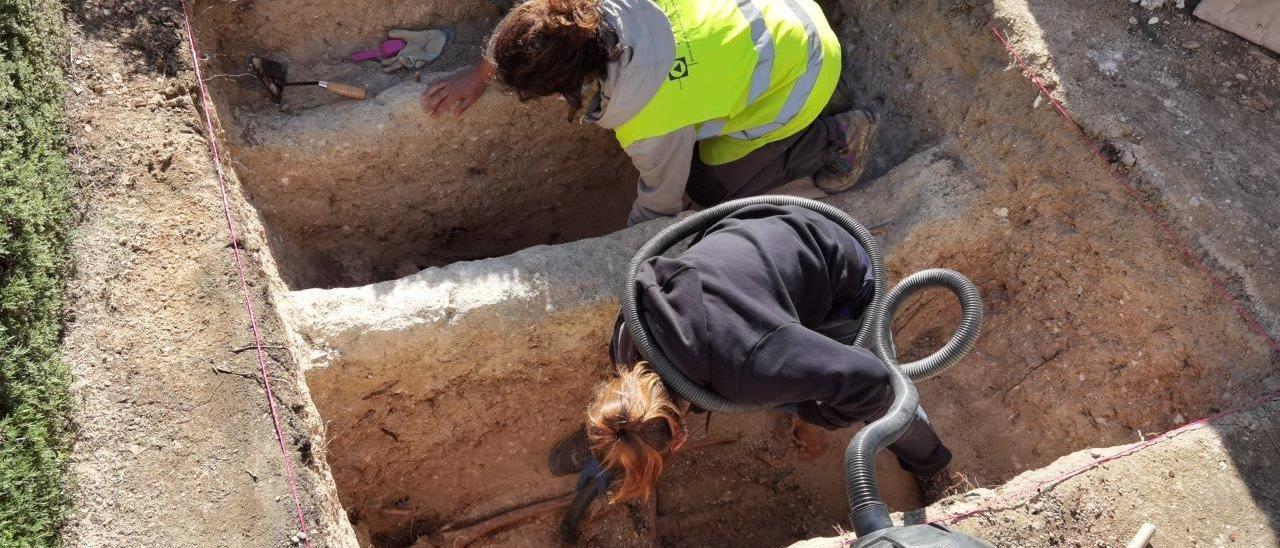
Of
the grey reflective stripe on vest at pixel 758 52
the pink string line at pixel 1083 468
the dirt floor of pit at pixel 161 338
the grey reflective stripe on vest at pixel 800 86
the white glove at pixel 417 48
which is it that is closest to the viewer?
the dirt floor of pit at pixel 161 338

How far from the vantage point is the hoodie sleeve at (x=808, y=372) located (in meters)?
2.11

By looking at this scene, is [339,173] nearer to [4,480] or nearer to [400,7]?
[400,7]

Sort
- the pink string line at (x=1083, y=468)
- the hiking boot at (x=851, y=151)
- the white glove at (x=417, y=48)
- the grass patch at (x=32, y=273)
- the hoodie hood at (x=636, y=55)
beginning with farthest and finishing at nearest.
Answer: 1. the white glove at (x=417, y=48)
2. the hiking boot at (x=851, y=151)
3. the hoodie hood at (x=636, y=55)
4. the pink string line at (x=1083, y=468)
5. the grass patch at (x=32, y=273)

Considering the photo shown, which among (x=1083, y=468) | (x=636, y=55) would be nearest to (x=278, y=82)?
(x=636, y=55)

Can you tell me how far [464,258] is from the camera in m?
4.11

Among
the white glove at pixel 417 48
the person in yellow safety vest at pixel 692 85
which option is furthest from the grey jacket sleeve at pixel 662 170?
the white glove at pixel 417 48

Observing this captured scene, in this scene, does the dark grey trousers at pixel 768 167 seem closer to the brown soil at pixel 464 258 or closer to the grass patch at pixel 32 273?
the brown soil at pixel 464 258

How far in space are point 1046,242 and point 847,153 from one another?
85 centimetres

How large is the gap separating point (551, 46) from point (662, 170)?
71 cm

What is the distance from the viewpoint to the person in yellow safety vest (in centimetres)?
275

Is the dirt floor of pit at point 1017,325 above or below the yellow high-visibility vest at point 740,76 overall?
below

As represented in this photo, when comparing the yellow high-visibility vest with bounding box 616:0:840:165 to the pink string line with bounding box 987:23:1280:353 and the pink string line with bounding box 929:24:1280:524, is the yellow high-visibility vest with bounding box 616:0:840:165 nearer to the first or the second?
the pink string line with bounding box 987:23:1280:353

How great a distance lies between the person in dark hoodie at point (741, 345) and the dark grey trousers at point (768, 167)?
89 centimetres

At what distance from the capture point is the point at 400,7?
154 inches
